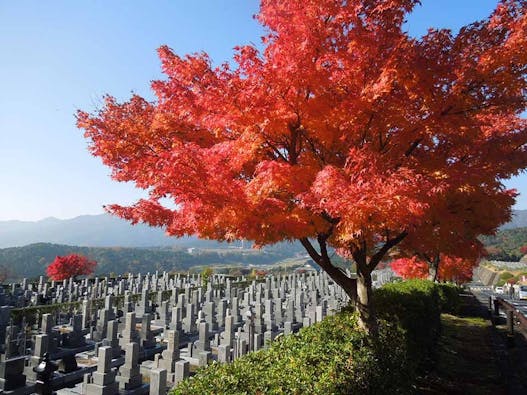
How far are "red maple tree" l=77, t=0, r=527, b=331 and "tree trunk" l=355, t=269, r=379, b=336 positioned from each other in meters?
1.89

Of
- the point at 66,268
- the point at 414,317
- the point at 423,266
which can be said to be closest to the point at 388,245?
the point at 414,317

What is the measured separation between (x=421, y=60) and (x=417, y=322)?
5889 millimetres

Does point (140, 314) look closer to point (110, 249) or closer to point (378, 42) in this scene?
point (378, 42)

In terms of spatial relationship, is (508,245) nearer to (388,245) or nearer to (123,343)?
(388,245)

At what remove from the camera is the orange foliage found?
5.11 metres

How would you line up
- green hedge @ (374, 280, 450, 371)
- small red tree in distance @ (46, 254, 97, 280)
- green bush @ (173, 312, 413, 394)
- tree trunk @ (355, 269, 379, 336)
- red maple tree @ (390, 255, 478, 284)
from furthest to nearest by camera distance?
1. small red tree in distance @ (46, 254, 97, 280)
2. red maple tree @ (390, 255, 478, 284)
3. green hedge @ (374, 280, 450, 371)
4. tree trunk @ (355, 269, 379, 336)
5. green bush @ (173, 312, 413, 394)

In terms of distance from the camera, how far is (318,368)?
13.1ft

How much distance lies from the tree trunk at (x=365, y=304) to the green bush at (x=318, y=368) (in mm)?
483

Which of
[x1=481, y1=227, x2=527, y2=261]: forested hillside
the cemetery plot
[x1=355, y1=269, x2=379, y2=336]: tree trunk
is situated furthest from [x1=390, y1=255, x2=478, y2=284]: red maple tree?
[x1=481, y1=227, x2=527, y2=261]: forested hillside

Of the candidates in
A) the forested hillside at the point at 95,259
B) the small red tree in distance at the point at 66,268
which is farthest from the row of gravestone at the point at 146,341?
the forested hillside at the point at 95,259

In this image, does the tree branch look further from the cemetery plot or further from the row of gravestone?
the row of gravestone

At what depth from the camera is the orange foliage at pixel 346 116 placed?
16.8 ft

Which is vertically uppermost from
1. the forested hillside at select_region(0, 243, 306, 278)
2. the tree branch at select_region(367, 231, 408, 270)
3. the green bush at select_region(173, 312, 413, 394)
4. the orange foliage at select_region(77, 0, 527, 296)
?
the orange foliage at select_region(77, 0, 527, 296)

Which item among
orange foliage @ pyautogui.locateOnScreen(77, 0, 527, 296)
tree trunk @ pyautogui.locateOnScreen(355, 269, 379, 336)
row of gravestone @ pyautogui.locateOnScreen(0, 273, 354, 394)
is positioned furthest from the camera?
tree trunk @ pyautogui.locateOnScreen(355, 269, 379, 336)
